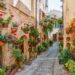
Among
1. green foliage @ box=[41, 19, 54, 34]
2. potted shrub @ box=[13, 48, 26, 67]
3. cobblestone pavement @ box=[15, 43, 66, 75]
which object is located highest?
green foliage @ box=[41, 19, 54, 34]

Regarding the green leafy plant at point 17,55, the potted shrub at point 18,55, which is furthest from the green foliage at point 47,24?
the green leafy plant at point 17,55

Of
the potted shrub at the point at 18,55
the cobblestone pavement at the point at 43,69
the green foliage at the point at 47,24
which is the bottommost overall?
the cobblestone pavement at the point at 43,69

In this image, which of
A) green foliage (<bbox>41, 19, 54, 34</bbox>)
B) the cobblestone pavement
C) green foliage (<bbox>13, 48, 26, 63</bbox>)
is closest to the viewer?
the cobblestone pavement

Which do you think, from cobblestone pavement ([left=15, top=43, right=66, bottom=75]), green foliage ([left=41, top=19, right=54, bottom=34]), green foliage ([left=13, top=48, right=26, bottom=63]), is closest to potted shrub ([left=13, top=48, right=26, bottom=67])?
green foliage ([left=13, top=48, right=26, bottom=63])

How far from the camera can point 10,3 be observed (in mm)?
19047

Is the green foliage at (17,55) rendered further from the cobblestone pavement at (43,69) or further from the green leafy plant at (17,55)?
the cobblestone pavement at (43,69)

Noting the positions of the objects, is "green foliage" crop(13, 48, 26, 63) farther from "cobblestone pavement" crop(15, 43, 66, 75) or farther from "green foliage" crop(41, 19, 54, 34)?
"green foliage" crop(41, 19, 54, 34)

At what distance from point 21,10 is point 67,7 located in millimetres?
3604

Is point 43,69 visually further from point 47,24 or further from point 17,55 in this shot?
point 47,24

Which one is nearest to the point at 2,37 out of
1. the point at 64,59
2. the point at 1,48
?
the point at 1,48

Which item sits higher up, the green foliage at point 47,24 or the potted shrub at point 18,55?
the green foliage at point 47,24

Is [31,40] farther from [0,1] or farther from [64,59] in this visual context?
[0,1]

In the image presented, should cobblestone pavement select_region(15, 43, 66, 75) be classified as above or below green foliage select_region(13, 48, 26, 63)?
below

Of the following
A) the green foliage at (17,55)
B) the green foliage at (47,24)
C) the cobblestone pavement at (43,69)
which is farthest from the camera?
the green foliage at (47,24)
